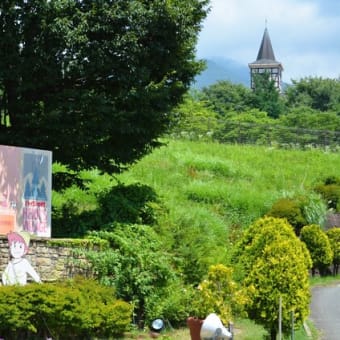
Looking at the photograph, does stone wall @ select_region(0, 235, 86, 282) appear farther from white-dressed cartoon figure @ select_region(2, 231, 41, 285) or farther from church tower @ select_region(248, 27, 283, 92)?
church tower @ select_region(248, 27, 283, 92)

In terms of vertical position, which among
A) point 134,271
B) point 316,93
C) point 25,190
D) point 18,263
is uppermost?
point 316,93

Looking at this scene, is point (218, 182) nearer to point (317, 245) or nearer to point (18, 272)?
point (317, 245)

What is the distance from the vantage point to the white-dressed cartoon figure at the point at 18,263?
1333 cm

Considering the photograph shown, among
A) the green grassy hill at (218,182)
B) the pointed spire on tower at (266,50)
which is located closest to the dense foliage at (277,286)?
the green grassy hill at (218,182)

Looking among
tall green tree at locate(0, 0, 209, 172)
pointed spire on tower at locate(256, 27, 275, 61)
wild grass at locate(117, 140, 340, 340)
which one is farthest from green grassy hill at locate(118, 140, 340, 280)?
pointed spire on tower at locate(256, 27, 275, 61)

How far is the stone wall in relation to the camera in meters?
14.1

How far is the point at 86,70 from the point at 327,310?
8146 mm

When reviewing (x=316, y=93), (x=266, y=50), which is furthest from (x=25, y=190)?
(x=266, y=50)

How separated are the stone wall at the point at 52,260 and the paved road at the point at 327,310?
5.12 m

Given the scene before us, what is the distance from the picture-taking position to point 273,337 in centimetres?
1348

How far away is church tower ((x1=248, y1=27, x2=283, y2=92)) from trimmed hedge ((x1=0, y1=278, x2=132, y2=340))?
109m

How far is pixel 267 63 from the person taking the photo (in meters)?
129

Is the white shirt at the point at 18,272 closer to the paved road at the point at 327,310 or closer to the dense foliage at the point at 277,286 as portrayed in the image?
the dense foliage at the point at 277,286

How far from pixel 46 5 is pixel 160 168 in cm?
1371
